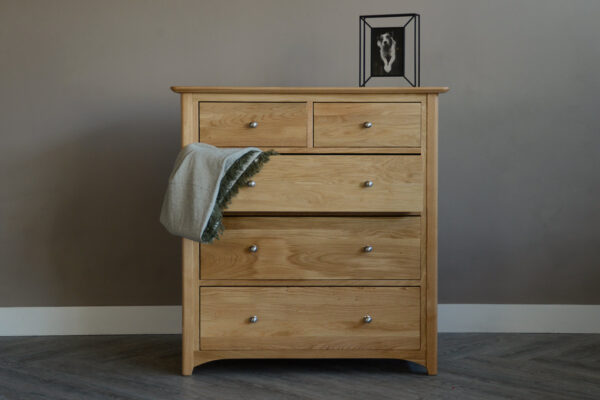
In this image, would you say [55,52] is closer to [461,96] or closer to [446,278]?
[461,96]

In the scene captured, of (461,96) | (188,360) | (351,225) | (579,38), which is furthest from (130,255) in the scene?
(579,38)

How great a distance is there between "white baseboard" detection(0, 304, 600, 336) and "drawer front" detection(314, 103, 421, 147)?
3.03 ft

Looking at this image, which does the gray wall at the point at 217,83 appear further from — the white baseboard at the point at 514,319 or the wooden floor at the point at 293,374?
the wooden floor at the point at 293,374

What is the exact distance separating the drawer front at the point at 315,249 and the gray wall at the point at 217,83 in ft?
1.99

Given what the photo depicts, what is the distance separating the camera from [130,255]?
242 cm

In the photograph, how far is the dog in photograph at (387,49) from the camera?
2092 millimetres

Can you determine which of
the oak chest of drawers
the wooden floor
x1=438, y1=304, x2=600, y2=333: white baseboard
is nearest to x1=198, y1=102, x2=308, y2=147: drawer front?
the oak chest of drawers

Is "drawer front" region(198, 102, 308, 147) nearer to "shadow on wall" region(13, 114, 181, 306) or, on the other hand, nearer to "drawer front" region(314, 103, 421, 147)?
"drawer front" region(314, 103, 421, 147)

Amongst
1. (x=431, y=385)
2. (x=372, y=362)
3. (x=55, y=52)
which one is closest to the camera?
(x=431, y=385)

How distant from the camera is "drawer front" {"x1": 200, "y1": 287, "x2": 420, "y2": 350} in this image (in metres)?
1.87

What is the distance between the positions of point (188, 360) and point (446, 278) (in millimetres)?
1144

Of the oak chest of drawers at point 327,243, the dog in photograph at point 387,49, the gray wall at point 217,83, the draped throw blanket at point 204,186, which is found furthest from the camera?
the gray wall at point 217,83

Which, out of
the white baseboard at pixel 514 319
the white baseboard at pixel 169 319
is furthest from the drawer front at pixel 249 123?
the white baseboard at pixel 514 319

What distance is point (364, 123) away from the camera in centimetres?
186
